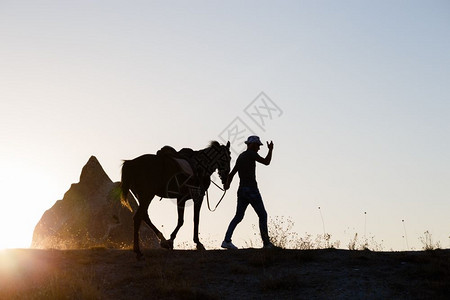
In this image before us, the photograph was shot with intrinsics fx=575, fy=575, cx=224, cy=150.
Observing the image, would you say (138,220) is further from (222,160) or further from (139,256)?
(222,160)

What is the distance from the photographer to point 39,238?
31.5 metres

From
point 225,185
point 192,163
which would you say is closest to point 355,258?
point 225,185

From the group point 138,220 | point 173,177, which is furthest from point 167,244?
point 173,177

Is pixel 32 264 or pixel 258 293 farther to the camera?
pixel 32 264

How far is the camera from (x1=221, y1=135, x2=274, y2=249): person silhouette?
43.9 feet

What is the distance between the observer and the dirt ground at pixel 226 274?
10070 mm

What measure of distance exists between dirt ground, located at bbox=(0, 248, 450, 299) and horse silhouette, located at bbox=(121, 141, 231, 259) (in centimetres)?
110

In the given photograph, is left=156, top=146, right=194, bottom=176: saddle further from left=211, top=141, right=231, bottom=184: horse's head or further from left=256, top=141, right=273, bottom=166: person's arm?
left=256, top=141, right=273, bottom=166: person's arm

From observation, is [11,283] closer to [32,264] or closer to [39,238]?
[32,264]

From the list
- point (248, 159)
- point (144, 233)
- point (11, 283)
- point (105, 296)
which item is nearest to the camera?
point (105, 296)

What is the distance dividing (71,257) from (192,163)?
12.8 feet

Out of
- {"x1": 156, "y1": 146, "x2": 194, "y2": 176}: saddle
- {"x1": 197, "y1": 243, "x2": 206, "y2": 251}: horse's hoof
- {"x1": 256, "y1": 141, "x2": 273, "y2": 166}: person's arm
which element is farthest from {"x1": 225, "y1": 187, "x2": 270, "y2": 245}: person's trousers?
{"x1": 156, "y1": 146, "x2": 194, "y2": 176}: saddle

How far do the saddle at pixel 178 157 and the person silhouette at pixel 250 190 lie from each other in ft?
4.88

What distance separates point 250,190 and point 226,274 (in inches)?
102
